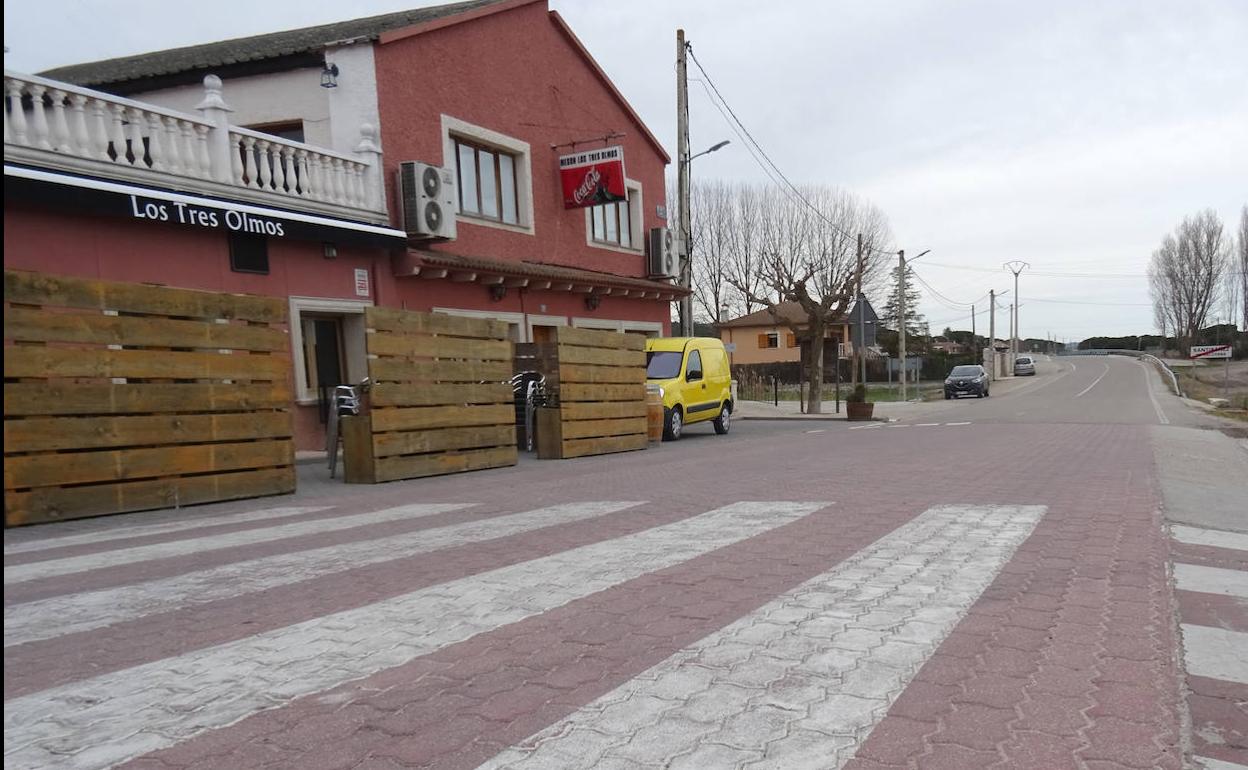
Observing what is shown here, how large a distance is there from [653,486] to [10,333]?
5.94 meters

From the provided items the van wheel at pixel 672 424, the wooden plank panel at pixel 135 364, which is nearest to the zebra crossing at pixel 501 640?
the wooden plank panel at pixel 135 364

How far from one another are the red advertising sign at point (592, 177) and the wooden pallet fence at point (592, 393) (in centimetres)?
560

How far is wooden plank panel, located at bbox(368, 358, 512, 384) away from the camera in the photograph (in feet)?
34.5

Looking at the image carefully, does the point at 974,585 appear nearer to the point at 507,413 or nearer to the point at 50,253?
the point at 507,413

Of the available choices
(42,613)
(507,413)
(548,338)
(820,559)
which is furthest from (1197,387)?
(42,613)

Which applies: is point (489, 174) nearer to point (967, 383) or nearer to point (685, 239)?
point (685, 239)

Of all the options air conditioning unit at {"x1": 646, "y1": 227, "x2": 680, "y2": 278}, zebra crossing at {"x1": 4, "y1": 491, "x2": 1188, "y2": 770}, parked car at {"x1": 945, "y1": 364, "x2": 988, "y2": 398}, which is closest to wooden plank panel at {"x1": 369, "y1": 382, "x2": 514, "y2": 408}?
zebra crossing at {"x1": 4, "y1": 491, "x2": 1188, "y2": 770}

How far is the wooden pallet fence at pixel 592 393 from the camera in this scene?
539 inches

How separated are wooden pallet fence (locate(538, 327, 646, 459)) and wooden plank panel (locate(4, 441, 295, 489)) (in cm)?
485

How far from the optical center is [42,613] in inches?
171

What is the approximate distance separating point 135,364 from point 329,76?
8.98m

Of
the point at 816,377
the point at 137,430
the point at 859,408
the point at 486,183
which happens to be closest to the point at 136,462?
the point at 137,430

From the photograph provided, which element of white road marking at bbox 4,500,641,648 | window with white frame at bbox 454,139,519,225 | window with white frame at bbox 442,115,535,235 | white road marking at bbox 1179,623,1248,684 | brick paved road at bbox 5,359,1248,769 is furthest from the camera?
window with white frame at bbox 454,139,519,225

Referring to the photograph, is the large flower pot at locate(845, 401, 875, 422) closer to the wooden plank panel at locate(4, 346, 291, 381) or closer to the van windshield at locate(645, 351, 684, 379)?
the van windshield at locate(645, 351, 684, 379)
